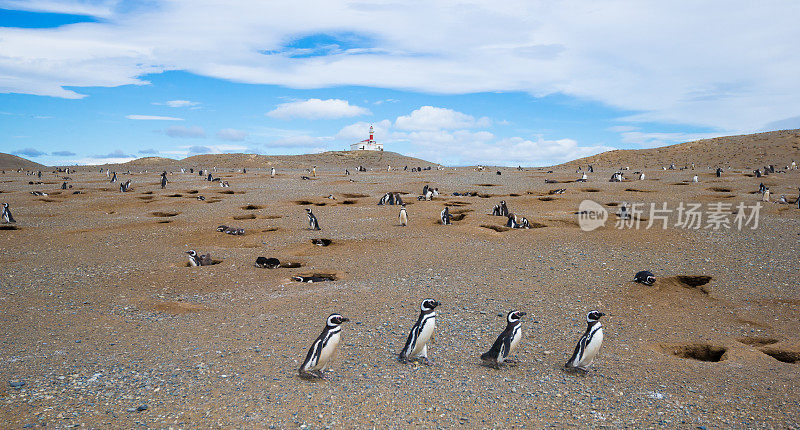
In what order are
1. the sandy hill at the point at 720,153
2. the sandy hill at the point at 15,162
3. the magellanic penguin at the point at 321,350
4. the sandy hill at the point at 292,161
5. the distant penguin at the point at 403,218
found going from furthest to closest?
1. the sandy hill at the point at 15,162
2. the sandy hill at the point at 292,161
3. the sandy hill at the point at 720,153
4. the distant penguin at the point at 403,218
5. the magellanic penguin at the point at 321,350

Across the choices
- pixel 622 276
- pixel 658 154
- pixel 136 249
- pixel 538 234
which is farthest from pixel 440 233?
pixel 658 154

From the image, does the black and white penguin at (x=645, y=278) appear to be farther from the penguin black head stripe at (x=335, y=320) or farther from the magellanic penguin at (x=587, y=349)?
the penguin black head stripe at (x=335, y=320)

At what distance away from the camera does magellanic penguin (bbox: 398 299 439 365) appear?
6.57m

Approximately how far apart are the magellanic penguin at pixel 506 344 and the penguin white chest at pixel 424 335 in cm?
81

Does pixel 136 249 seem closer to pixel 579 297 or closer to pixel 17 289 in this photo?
pixel 17 289

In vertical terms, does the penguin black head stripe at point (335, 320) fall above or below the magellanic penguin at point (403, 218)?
below

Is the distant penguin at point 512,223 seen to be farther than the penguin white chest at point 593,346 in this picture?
Yes

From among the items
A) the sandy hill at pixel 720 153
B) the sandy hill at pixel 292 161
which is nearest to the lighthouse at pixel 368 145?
the sandy hill at pixel 292 161

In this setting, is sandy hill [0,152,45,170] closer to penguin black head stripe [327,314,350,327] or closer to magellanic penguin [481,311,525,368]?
penguin black head stripe [327,314,350,327]

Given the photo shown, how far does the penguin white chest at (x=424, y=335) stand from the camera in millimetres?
6562

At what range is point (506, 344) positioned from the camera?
6551 mm

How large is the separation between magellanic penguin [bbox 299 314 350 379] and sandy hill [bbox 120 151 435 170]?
5605cm

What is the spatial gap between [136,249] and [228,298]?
6366 millimetres

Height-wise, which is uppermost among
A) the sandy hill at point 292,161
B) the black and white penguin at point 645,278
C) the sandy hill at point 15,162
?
the sandy hill at point 292,161
